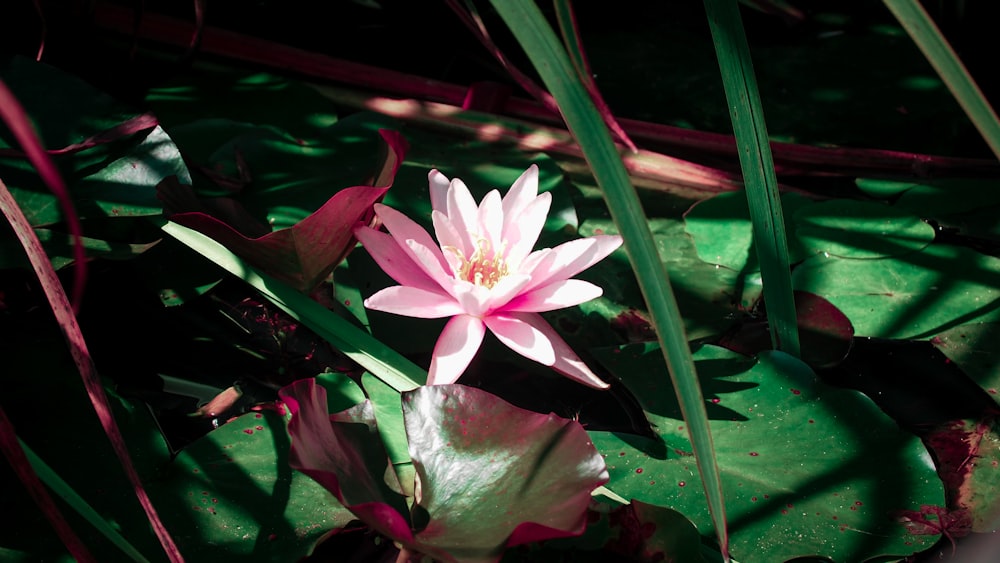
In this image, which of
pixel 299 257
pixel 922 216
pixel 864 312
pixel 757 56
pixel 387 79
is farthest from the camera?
pixel 757 56

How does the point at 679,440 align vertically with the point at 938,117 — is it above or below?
below

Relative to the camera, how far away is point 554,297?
955 millimetres

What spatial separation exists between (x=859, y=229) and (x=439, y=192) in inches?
33.3

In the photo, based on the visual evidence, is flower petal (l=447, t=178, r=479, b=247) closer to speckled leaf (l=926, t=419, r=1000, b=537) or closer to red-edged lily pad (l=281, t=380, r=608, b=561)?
red-edged lily pad (l=281, t=380, r=608, b=561)

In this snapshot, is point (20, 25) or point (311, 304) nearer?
point (311, 304)

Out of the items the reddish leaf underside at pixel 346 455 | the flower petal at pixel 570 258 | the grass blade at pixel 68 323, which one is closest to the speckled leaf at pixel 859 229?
the flower petal at pixel 570 258

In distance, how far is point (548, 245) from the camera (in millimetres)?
1251

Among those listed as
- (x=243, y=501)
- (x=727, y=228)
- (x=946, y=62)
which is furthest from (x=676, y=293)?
(x=243, y=501)

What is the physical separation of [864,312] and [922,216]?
0.36m

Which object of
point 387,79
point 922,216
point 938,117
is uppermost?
point 387,79

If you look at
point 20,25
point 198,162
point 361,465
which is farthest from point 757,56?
point 20,25

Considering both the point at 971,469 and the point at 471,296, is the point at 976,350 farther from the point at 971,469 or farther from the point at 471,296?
the point at 471,296

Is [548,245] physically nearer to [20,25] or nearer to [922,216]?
[922,216]

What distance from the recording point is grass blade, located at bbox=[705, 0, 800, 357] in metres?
0.90
